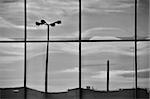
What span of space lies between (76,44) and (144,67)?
0.87m

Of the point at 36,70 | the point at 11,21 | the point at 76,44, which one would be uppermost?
the point at 11,21

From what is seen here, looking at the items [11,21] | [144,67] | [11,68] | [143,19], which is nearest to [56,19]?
[11,21]

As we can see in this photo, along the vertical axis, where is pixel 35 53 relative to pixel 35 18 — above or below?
below

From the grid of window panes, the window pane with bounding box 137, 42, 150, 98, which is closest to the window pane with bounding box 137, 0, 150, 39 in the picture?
the grid of window panes

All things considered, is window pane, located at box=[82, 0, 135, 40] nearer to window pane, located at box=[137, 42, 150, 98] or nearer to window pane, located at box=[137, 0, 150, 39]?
window pane, located at box=[137, 0, 150, 39]

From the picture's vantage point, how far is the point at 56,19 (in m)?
3.71

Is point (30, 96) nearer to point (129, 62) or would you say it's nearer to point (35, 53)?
point (35, 53)

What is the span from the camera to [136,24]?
12.2ft

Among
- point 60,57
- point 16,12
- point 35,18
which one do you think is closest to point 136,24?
point 60,57

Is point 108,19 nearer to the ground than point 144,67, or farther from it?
farther from it

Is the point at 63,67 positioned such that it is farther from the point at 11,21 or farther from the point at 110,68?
the point at 11,21

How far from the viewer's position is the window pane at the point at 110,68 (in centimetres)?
368

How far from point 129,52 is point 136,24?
1.16 feet

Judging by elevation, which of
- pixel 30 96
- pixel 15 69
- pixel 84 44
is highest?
pixel 84 44
